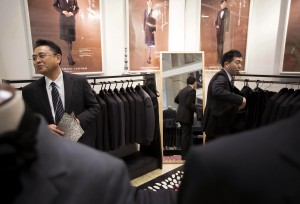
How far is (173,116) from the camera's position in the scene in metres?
3.35

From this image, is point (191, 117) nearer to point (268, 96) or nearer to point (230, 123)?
point (230, 123)

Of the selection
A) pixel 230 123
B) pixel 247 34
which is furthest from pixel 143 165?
pixel 247 34

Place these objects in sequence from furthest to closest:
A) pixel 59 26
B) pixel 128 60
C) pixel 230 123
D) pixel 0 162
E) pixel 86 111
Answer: pixel 128 60 → pixel 230 123 → pixel 59 26 → pixel 86 111 → pixel 0 162

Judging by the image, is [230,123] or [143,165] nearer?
[230,123]

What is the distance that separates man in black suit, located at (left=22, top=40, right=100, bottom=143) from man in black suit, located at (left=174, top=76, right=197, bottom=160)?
1.62 metres

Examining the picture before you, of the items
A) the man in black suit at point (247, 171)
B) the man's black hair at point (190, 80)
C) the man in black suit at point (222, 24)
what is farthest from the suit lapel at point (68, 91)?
the man in black suit at point (222, 24)

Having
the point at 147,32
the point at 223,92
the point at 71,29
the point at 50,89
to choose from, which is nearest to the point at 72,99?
the point at 50,89

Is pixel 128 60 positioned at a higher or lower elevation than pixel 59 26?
lower

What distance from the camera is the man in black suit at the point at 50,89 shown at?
5.57 feet

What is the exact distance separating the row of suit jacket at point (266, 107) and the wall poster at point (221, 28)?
32.0 inches

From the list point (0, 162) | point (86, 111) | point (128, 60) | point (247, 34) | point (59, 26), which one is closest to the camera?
point (0, 162)

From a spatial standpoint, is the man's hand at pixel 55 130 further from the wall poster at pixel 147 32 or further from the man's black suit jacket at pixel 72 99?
the wall poster at pixel 147 32

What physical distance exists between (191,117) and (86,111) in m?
1.78

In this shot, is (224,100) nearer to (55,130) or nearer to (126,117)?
(126,117)
